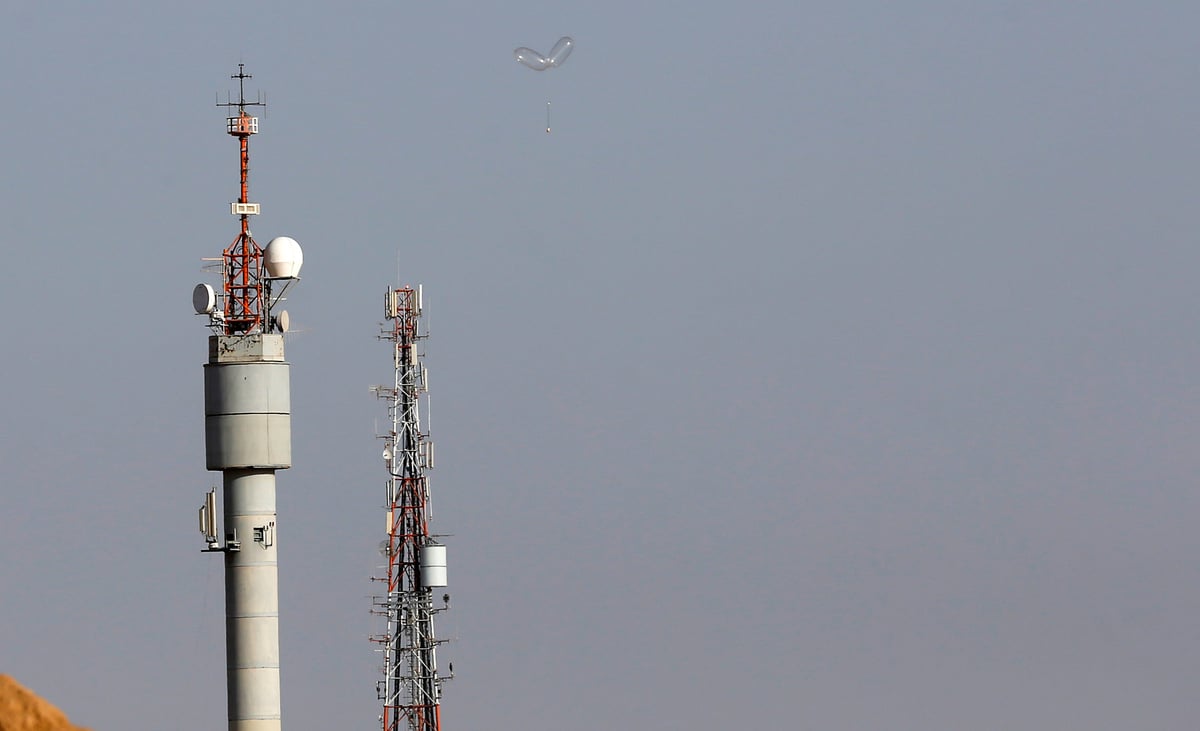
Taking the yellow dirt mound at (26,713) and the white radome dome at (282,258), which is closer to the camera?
the yellow dirt mound at (26,713)

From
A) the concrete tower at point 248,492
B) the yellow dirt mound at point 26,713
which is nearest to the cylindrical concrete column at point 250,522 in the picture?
the concrete tower at point 248,492

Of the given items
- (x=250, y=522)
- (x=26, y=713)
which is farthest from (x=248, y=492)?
(x=26, y=713)

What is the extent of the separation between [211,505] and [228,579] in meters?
2.35

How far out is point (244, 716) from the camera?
8556 centimetres

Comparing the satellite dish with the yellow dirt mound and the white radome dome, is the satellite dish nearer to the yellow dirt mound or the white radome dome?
the white radome dome

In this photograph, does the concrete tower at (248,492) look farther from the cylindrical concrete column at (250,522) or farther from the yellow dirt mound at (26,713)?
the yellow dirt mound at (26,713)

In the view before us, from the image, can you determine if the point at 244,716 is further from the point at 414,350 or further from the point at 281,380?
the point at 414,350

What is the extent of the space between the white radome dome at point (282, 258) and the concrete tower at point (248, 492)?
1.97 meters

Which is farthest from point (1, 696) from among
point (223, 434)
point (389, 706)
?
point (389, 706)

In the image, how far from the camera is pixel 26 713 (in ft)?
141

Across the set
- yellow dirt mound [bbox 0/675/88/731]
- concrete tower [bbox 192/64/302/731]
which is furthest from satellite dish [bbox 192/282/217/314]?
yellow dirt mound [bbox 0/675/88/731]

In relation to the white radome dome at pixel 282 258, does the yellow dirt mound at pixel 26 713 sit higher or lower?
lower

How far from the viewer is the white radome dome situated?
86562 millimetres

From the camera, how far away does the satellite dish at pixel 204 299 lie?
85.8 m
